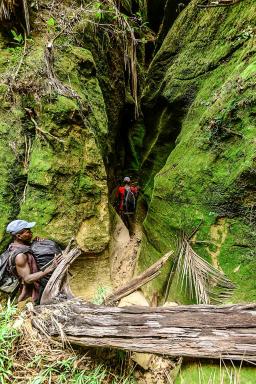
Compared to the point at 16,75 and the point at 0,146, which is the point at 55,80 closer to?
the point at 16,75

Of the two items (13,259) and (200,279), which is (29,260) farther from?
(200,279)

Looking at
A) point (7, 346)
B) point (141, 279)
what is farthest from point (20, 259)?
point (141, 279)

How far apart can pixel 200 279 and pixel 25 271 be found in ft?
6.97

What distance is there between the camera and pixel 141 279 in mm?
3803

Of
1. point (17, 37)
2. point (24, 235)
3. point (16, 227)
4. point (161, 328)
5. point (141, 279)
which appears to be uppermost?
point (17, 37)

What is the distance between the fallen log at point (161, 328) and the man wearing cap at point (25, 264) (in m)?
0.41

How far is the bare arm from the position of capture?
400cm

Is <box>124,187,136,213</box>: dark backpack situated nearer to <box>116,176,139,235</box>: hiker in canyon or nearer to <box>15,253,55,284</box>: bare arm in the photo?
<box>116,176,139,235</box>: hiker in canyon

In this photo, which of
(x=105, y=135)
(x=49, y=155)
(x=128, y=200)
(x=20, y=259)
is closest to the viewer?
(x=20, y=259)

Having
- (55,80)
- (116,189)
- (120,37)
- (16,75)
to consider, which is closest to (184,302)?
(55,80)

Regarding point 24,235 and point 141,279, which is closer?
point 141,279

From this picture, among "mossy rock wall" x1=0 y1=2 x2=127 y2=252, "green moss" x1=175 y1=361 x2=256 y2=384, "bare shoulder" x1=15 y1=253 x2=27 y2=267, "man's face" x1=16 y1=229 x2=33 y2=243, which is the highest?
"mossy rock wall" x1=0 y1=2 x2=127 y2=252

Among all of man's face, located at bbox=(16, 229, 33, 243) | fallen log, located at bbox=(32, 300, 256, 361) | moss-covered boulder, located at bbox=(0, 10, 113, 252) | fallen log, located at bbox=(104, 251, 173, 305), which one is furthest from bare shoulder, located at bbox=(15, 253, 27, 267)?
moss-covered boulder, located at bbox=(0, 10, 113, 252)

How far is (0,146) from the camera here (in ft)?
18.3
